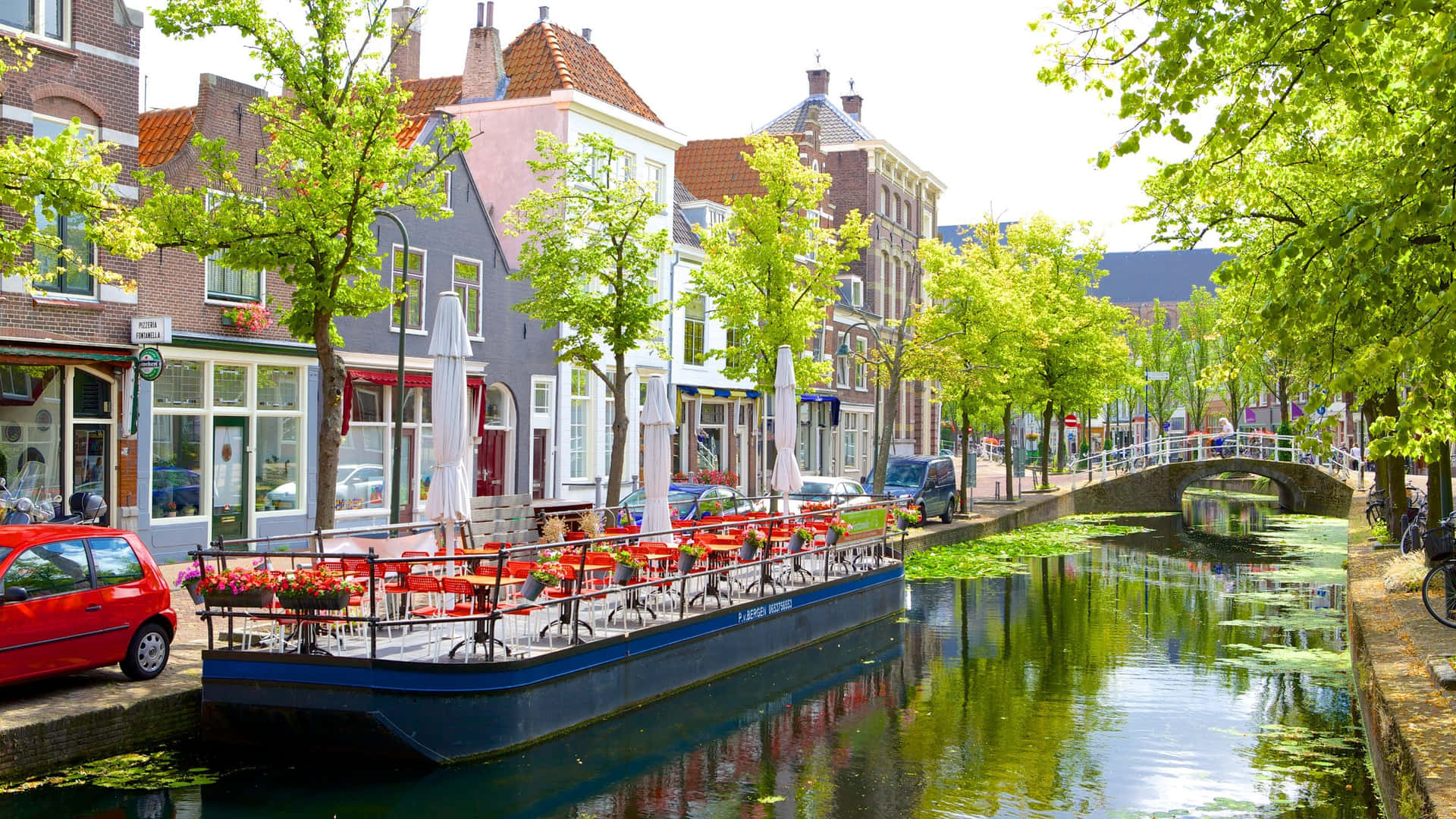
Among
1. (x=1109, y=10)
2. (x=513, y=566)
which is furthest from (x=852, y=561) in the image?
(x=1109, y=10)

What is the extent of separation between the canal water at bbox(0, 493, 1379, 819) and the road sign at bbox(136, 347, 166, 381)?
978cm

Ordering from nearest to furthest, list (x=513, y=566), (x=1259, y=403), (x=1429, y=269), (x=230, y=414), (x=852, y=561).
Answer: (x=1429, y=269), (x=513, y=566), (x=852, y=561), (x=230, y=414), (x=1259, y=403)

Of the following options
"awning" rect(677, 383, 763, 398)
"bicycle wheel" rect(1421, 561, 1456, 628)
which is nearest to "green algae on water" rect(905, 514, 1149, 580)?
"awning" rect(677, 383, 763, 398)

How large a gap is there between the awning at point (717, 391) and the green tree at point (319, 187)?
66.6 ft

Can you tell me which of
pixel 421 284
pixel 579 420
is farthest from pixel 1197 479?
pixel 421 284

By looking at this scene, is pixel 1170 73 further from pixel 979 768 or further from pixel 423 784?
pixel 423 784

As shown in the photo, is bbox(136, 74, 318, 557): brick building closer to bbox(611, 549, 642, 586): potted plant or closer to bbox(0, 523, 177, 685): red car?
bbox(0, 523, 177, 685): red car

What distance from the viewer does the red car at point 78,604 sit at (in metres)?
10.4

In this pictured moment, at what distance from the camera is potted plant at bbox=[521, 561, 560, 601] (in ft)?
37.1

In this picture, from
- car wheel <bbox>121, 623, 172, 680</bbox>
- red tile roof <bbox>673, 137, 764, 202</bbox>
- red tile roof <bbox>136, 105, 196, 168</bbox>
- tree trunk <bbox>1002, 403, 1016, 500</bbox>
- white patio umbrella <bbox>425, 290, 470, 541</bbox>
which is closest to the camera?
car wheel <bbox>121, 623, 172, 680</bbox>

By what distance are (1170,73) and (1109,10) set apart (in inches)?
39.7

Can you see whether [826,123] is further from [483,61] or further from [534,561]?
[534,561]

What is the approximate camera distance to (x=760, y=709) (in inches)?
544

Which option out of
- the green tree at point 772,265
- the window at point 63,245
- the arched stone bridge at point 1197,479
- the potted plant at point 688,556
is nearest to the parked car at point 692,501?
the green tree at point 772,265
